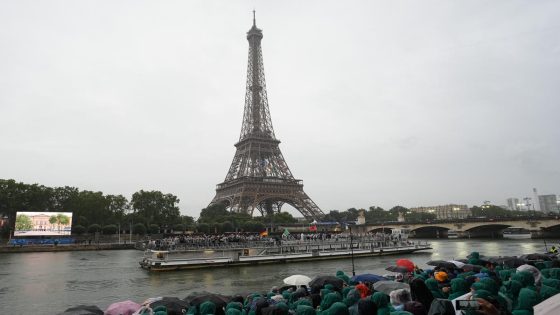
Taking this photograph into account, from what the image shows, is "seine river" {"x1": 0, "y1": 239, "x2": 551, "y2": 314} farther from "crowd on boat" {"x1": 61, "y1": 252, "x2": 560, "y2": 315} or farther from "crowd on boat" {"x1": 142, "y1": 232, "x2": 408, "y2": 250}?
"crowd on boat" {"x1": 61, "y1": 252, "x2": 560, "y2": 315}

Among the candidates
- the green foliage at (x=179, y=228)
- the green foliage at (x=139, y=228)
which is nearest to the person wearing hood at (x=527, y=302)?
the green foliage at (x=139, y=228)

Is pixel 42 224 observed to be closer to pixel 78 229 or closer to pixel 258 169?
pixel 78 229

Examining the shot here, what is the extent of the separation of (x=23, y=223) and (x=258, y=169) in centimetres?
5176

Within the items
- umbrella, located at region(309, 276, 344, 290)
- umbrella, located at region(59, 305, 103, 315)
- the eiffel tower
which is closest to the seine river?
umbrella, located at region(59, 305, 103, 315)

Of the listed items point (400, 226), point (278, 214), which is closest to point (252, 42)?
point (278, 214)

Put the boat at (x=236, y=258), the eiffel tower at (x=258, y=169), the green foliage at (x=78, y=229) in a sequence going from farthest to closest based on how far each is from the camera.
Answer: the eiffel tower at (x=258, y=169) < the green foliage at (x=78, y=229) < the boat at (x=236, y=258)

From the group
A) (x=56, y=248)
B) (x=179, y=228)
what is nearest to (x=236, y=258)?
(x=56, y=248)

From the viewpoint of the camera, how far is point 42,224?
71562 millimetres

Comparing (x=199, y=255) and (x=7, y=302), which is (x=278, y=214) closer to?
(x=199, y=255)

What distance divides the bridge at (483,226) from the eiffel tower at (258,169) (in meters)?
20.7

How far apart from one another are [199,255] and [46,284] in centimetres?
1443

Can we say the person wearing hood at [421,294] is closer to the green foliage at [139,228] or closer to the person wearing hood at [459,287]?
the person wearing hood at [459,287]

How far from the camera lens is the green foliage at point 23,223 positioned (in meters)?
69.9

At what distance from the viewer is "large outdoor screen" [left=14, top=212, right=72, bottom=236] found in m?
70.0
